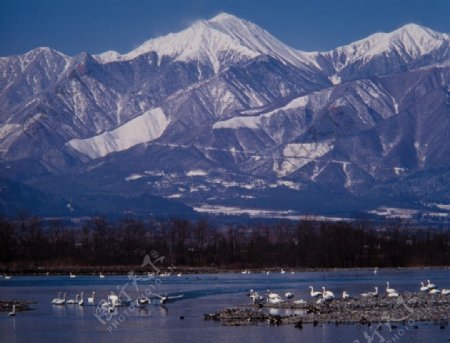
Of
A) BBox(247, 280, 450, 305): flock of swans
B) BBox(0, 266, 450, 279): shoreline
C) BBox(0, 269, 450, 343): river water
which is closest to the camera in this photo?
BBox(0, 269, 450, 343): river water

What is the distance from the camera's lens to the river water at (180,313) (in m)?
45.6

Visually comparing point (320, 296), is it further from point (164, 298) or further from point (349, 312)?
point (349, 312)

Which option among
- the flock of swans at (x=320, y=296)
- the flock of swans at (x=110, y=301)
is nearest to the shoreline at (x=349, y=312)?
the flock of swans at (x=320, y=296)

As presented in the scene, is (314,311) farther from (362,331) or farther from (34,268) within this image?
(34,268)

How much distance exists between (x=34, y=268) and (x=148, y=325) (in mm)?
55965

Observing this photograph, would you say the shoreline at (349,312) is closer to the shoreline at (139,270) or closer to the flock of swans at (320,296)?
the flock of swans at (320,296)

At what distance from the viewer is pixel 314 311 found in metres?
53.9

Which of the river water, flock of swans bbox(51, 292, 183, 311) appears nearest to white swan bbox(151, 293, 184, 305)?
flock of swans bbox(51, 292, 183, 311)

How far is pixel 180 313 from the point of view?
56469mm

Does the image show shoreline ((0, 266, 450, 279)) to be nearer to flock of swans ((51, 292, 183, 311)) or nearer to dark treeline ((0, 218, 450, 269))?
dark treeline ((0, 218, 450, 269))

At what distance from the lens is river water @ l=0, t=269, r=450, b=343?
45625 mm

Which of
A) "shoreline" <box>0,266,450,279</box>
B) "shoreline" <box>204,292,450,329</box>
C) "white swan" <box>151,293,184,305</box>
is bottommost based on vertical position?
"shoreline" <box>204,292,450,329</box>

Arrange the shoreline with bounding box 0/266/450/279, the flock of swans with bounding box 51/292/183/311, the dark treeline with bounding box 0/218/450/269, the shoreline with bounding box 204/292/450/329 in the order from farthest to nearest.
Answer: the dark treeline with bounding box 0/218/450/269
the shoreline with bounding box 0/266/450/279
the flock of swans with bounding box 51/292/183/311
the shoreline with bounding box 204/292/450/329

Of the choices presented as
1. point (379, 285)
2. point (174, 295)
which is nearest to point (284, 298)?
point (174, 295)
